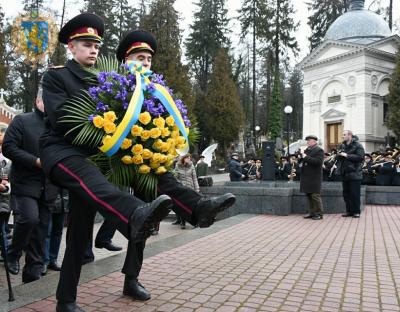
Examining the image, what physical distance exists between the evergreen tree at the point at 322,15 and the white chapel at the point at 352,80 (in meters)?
8.42

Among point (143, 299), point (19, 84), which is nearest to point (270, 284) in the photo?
point (143, 299)

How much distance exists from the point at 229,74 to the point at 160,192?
42.8 meters

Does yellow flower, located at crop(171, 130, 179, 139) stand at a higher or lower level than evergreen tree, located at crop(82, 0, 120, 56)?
lower

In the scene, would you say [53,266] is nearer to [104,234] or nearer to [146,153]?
[104,234]

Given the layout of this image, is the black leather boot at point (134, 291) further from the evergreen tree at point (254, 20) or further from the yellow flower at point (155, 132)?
the evergreen tree at point (254, 20)

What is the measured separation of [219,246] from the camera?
6.48 metres

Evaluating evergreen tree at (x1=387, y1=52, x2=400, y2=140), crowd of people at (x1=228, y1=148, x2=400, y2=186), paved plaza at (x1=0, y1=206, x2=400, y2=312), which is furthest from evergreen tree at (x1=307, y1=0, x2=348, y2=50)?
paved plaza at (x1=0, y1=206, x2=400, y2=312)

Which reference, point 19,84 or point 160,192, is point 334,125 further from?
point 160,192

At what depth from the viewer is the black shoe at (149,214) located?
286 cm

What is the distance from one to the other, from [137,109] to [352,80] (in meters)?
37.5

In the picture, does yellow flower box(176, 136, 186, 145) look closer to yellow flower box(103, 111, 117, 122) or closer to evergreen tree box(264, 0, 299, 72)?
yellow flower box(103, 111, 117, 122)

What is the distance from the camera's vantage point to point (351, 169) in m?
10.9

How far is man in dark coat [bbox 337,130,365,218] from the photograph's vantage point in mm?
10789

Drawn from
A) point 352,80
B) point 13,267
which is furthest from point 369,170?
point 352,80
